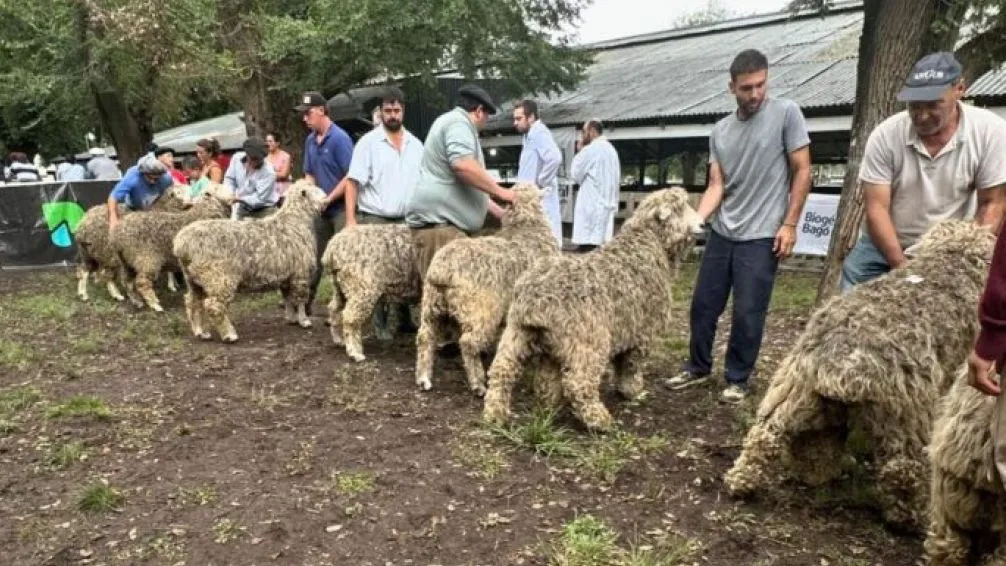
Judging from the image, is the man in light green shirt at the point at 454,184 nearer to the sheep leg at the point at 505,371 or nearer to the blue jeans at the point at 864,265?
the sheep leg at the point at 505,371

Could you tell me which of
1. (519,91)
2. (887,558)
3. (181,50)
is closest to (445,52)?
(519,91)

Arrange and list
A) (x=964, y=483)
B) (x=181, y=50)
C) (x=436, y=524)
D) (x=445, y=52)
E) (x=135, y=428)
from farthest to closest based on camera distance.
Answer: (x=445, y=52) → (x=181, y=50) → (x=135, y=428) → (x=436, y=524) → (x=964, y=483)

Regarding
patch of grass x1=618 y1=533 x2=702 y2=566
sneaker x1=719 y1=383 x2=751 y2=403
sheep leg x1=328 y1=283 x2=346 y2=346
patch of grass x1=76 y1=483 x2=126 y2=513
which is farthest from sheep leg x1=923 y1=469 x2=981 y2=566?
sheep leg x1=328 y1=283 x2=346 y2=346

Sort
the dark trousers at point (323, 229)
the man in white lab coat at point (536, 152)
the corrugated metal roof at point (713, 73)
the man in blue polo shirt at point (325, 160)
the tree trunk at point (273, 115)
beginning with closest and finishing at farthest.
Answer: the man in blue polo shirt at point (325, 160), the dark trousers at point (323, 229), the man in white lab coat at point (536, 152), the tree trunk at point (273, 115), the corrugated metal roof at point (713, 73)

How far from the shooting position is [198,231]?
6828 millimetres

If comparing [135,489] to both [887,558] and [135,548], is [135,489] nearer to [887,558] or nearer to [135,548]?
[135,548]

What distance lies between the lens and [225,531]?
11.6ft

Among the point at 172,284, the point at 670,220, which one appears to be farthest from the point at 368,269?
the point at 172,284

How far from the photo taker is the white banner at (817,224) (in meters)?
12.8

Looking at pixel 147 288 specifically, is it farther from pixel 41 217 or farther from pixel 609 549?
pixel 609 549

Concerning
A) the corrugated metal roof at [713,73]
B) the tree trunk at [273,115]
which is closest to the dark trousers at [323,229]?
the tree trunk at [273,115]

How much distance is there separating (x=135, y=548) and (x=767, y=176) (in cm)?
416

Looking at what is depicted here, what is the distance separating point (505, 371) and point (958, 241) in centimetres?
246

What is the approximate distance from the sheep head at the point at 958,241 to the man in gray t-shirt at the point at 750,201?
115cm
